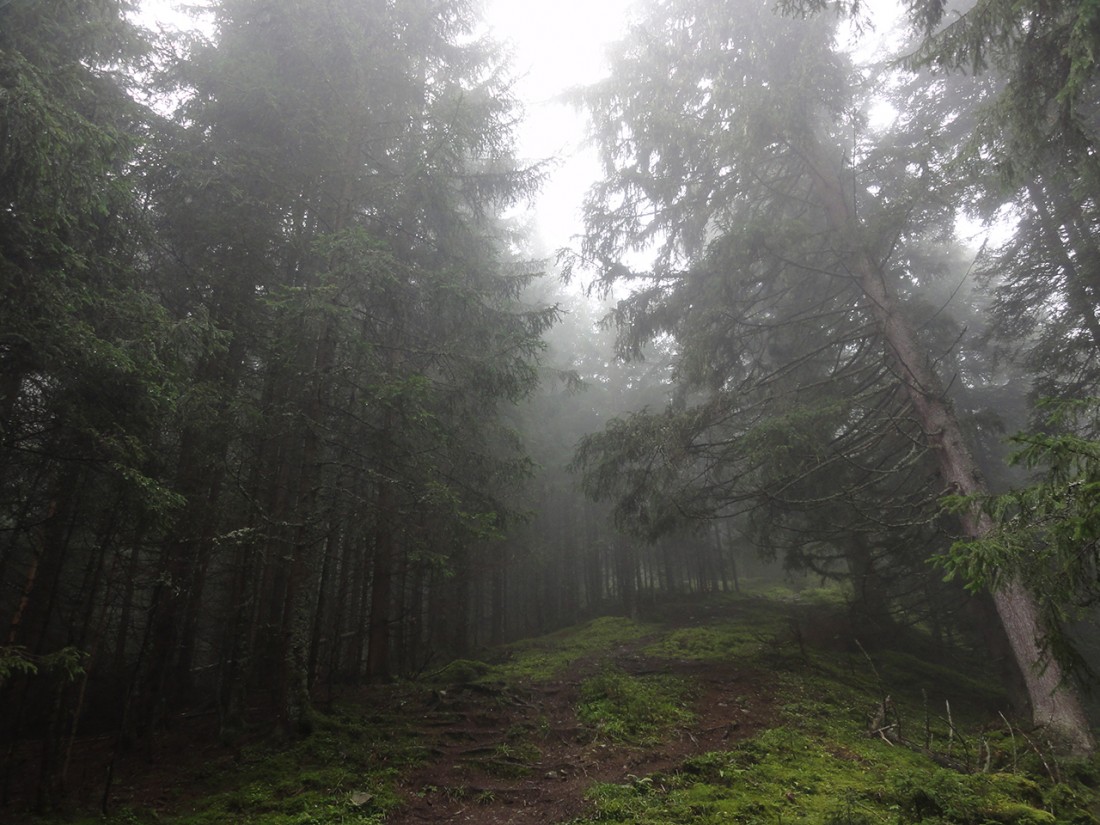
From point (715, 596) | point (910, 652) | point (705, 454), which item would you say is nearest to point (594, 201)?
point (705, 454)

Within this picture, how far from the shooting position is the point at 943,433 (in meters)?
9.19

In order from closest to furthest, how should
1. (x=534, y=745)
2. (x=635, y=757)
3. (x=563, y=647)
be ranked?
(x=635, y=757)
(x=534, y=745)
(x=563, y=647)

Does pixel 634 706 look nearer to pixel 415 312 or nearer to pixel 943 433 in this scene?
pixel 943 433

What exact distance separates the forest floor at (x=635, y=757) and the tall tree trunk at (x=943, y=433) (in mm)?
589

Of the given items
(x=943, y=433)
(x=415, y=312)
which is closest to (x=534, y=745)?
(x=943, y=433)

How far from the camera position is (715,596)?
23.0m

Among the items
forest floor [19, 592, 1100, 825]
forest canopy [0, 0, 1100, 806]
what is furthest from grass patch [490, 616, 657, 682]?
forest canopy [0, 0, 1100, 806]

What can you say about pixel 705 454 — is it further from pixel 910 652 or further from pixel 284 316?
pixel 910 652

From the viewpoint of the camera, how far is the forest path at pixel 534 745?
6367 mm

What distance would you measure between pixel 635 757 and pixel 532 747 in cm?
A: 154

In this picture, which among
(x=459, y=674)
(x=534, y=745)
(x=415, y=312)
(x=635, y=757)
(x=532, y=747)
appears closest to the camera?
(x=635, y=757)

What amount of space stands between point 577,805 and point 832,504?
910 centimetres

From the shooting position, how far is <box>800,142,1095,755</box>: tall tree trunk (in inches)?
280

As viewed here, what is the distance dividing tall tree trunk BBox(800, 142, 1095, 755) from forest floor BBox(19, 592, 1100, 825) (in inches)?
23.2
